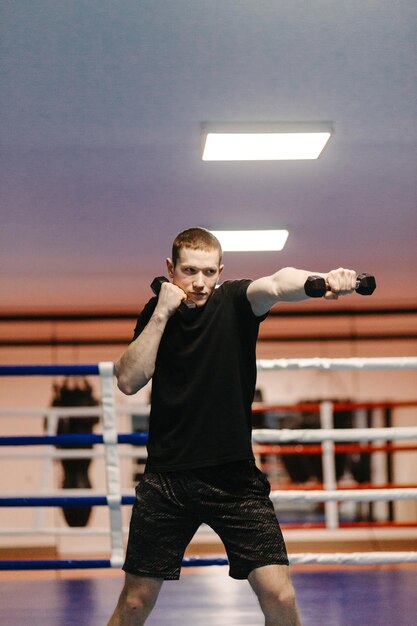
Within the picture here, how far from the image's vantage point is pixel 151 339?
69.9 inches

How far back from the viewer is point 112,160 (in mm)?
4023

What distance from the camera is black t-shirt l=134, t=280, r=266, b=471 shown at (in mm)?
1741

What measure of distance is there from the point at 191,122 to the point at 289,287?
6.94 ft

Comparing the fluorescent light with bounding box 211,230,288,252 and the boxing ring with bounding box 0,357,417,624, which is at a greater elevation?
the fluorescent light with bounding box 211,230,288,252

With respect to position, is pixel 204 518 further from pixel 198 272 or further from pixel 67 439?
pixel 67 439

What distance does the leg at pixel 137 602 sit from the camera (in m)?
1.77

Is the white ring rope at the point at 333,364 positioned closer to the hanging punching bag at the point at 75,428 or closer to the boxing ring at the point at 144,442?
the boxing ring at the point at 144,442

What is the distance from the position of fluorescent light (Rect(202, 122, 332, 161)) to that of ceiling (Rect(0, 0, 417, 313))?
66mm

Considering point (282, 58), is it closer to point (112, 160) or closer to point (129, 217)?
point (112, 160)

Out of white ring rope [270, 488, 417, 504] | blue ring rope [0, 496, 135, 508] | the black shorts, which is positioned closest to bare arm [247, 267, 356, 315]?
the black shorts

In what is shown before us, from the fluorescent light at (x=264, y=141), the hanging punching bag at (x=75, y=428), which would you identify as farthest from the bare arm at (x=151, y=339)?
the hanging punching bag at (x=75, y=428)

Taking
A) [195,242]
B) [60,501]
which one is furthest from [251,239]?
[195,242]

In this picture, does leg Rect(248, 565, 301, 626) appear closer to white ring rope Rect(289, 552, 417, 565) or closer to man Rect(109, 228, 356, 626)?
man Rect(109, 228, 356, 626)

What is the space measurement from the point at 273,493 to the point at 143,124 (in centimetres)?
171
